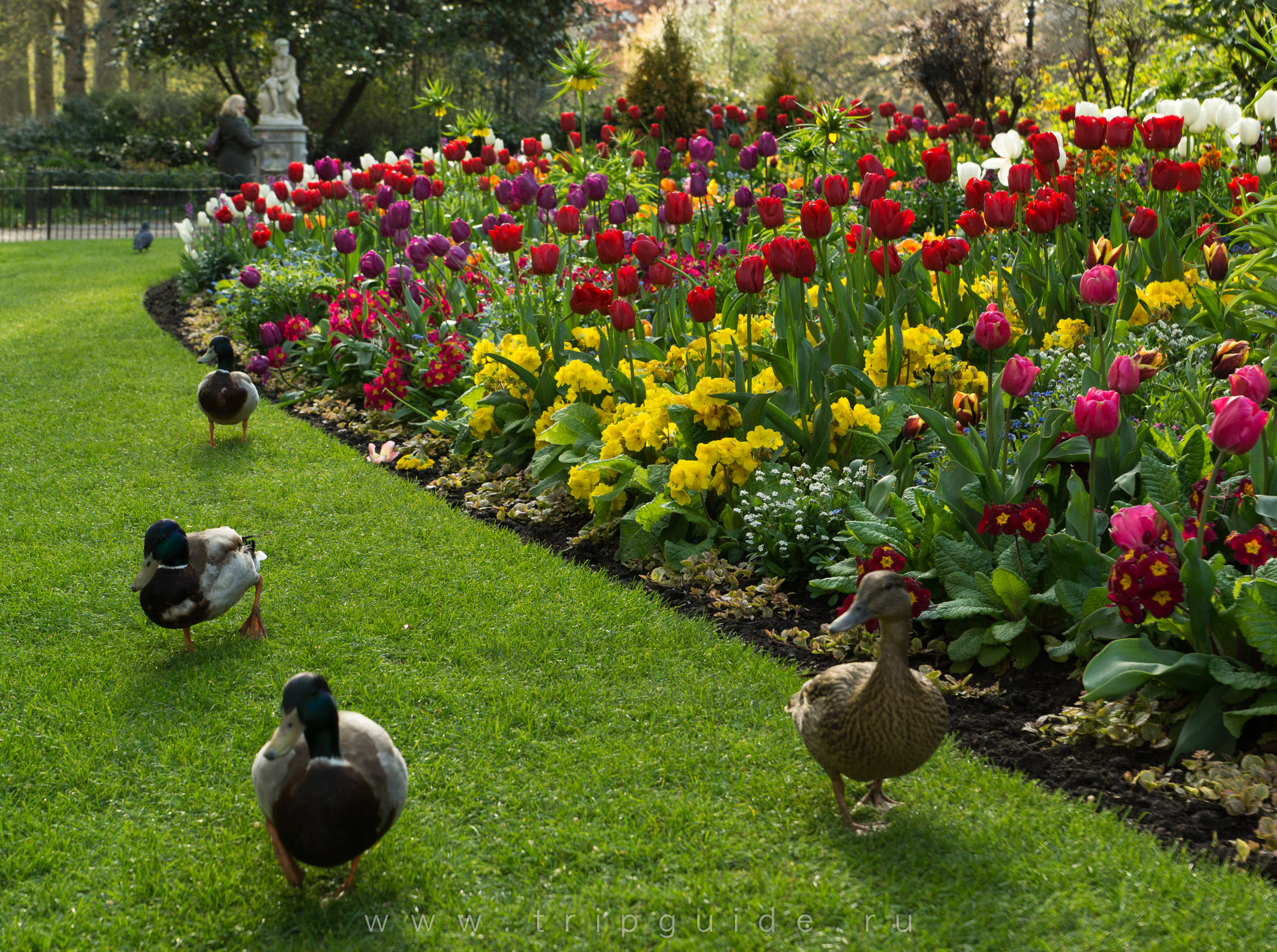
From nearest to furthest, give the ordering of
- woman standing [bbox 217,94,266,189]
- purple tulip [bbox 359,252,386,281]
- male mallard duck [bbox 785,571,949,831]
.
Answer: male mallard duck [bbox 785,571,949,831], purple tulip [bbox 359,252,386,281], woman standing [bbox 217,94,266,189]

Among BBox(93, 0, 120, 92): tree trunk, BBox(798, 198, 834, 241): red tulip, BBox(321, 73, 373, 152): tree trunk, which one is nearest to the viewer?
BBox(798, 198, 834, 241): red tulip

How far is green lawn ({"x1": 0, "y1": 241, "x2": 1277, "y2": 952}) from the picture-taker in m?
2.30

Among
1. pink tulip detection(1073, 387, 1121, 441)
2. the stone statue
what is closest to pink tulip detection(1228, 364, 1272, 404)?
pink tulip detection(1073, 387, 1121, 441)

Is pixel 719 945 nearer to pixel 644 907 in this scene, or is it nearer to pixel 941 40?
pixel 644 907

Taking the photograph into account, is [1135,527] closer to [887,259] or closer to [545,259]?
[887,259]

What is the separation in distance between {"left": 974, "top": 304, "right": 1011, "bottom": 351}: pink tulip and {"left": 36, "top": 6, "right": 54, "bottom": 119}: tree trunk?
3285 cm

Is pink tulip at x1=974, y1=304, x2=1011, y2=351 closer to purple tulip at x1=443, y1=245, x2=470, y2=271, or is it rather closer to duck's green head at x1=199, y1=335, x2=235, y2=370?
purple tulip at x1=443, y1=245, x2=470, y2=271

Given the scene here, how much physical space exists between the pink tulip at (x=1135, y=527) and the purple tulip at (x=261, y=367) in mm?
5898

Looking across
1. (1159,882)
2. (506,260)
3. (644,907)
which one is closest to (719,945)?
(644,907)

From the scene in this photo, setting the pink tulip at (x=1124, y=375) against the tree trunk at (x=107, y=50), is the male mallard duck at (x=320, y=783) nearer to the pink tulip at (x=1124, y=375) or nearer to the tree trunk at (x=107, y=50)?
the pink tulip at (x=1124, y=375)

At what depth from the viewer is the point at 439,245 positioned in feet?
19.5

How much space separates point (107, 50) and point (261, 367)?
28.2 meters

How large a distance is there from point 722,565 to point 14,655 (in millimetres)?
2449

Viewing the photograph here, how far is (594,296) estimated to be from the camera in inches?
180
